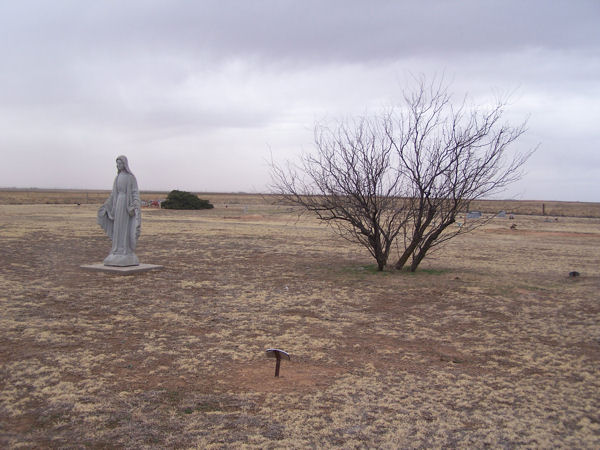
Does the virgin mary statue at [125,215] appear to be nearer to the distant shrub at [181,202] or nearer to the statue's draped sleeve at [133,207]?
the statue's draped sleeve at [133,207]

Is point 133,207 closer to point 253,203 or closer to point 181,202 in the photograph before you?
point 181,202

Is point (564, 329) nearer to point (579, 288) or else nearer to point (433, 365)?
point (433, 365)

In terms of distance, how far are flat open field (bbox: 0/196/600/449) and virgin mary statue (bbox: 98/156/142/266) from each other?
2.45 feet

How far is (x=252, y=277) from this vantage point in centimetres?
1030

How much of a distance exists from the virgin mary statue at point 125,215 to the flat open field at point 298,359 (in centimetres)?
75

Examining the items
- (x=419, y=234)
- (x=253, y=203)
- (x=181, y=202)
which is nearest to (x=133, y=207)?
(x=419, y=234)

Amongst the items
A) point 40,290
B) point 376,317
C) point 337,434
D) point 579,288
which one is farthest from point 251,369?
point 579,288

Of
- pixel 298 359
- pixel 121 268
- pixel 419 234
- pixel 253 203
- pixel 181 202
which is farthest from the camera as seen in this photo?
pixel 253 203

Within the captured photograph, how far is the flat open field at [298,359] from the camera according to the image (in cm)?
363

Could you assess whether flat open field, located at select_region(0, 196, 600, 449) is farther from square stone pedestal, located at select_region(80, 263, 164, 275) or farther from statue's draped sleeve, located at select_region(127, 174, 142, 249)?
statue's draped sleeve, located at select_region(127, 174, 142, 249)

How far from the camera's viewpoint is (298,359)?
17.3 feet

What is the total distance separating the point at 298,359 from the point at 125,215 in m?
6.89

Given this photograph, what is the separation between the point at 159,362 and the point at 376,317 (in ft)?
11.1

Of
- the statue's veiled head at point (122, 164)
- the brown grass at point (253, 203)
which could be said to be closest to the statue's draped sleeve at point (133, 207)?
the statue's veiled head at point (122, 164)
